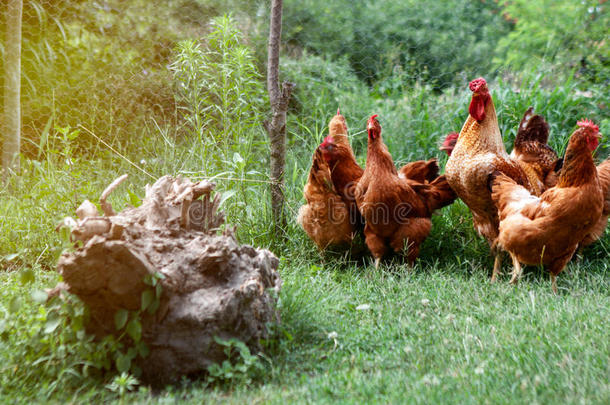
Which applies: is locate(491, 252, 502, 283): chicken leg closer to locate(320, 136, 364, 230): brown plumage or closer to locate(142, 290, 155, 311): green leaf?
locate(320, 136, 364, 230): brown plumage

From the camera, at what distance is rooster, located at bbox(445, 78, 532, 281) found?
3801 mm

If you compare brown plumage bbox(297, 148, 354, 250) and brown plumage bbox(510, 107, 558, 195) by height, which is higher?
brown plumage bbox(510, 107, 558, 195)

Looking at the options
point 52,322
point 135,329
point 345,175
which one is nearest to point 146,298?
point 135,329

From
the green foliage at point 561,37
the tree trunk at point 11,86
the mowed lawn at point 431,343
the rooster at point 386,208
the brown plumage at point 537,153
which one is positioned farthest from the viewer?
the green foliage at point 561,37

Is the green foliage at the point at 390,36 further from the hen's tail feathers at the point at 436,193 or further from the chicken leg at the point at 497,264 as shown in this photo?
the chicken leg at the point at 497,264

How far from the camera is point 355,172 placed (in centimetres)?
434

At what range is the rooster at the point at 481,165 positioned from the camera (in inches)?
150

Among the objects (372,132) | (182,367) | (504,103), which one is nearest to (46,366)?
(182,367)

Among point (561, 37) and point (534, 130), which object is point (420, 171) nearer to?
point (534, 130)

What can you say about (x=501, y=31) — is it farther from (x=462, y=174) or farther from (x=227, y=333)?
(x=227, y=333)

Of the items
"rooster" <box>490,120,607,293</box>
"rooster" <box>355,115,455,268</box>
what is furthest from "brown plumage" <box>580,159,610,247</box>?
"rooster" <box>355,115,455,268</box>

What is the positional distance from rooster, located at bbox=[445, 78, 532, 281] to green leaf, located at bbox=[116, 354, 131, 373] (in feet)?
8.97

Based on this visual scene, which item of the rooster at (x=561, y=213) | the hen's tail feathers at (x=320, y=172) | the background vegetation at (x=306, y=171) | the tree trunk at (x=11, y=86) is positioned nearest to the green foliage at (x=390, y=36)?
the background vegetation at (x=306, y=171)

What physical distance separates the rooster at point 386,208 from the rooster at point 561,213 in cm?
67
